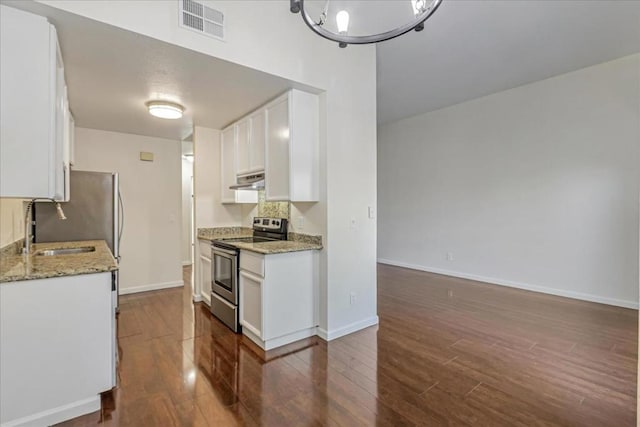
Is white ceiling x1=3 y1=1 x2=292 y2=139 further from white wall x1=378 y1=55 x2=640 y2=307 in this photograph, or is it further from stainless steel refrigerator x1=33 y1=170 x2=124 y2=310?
white wall x1=378 y1=55 x2=640 y2=307

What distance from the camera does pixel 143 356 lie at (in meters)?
2.66

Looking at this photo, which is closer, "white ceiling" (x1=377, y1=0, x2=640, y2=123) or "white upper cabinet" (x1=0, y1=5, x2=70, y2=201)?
"white upper cabinet" (x1=0, y1=5, x2=70, y2=201)

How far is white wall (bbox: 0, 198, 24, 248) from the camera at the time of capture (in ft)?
7.72

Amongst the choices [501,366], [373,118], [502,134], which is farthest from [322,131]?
[502,134]

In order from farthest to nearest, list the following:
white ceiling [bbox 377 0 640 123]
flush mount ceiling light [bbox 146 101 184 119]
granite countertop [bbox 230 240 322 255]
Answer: flush mount ceiling light [bbox 146 101 184 119] → white ceiling [bbox 377 0 640 123] → granite countertop [bbox 230 240 322 255]

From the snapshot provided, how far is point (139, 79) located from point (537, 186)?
5.15 metres

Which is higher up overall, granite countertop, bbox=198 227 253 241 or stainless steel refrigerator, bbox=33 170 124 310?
stainless steel refrigerator, bbox=33 170 124 310

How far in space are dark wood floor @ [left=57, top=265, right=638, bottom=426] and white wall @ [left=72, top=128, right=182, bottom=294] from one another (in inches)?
46.5

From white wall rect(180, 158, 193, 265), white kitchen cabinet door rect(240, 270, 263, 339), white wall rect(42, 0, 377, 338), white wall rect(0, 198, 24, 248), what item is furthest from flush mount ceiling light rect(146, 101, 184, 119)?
white wall rect(180, 158, 193, 265)

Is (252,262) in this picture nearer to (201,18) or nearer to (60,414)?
(60,414)

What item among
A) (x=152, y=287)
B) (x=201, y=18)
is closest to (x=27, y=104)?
(x=201, y=18)

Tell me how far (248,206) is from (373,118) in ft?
7.26

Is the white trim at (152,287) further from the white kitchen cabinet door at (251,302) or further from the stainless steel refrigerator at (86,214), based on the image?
Answer: the white kitchen cabinet door at (251,302)

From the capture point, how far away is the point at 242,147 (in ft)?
12.6
